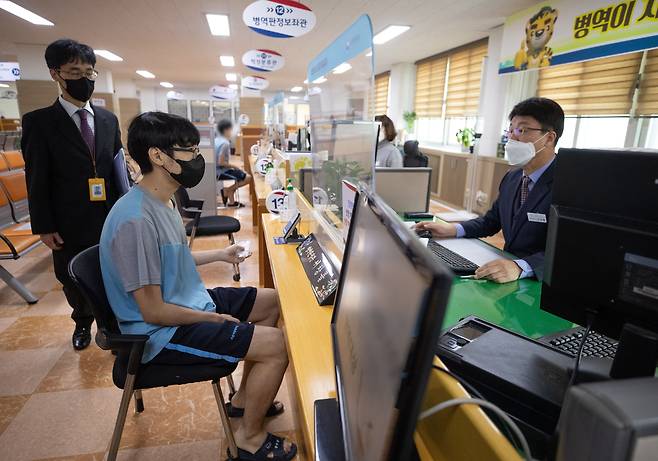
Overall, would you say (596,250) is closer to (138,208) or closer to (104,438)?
(138,208)

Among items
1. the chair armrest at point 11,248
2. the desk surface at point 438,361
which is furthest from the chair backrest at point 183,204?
the desk surface at point 438,361

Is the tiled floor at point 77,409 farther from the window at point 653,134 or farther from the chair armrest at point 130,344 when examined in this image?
A: the window at point 653,134

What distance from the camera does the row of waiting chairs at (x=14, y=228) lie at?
8.69ft

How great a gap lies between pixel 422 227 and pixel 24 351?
241cm

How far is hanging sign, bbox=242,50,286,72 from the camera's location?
5.96 meters

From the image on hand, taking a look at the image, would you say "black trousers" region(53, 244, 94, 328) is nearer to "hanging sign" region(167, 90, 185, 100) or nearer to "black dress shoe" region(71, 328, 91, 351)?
"black dress shoe" region(71, 328, 91, 351)

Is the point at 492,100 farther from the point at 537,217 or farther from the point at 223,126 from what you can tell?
the point at 537,217

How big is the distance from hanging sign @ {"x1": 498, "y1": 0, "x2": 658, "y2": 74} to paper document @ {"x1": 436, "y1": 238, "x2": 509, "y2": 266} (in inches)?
120

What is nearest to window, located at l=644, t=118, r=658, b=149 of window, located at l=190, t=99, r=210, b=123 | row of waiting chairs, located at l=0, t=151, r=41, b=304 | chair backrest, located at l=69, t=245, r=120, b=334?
chair backrest, located at l=69, t=245, r=120, b=334

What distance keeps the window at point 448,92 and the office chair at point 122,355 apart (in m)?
6.64

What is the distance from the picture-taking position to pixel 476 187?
6.26 m

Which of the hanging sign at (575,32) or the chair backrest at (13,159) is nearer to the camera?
the hanging sign at (575,32)

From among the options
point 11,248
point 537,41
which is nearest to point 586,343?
point 11,248

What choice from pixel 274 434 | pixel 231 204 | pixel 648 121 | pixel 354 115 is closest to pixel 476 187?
pixel 648 121
